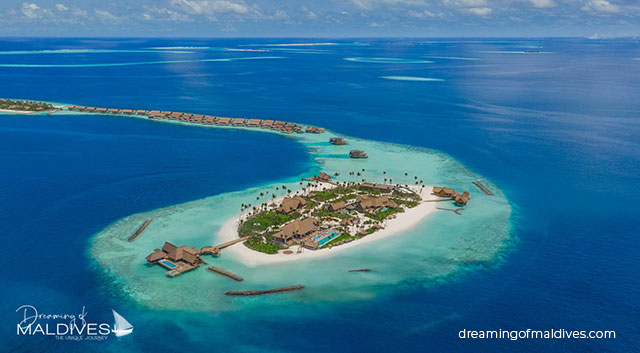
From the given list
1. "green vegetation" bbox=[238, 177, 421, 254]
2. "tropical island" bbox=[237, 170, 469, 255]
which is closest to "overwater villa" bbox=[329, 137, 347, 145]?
"tropical island" bbox=[237, 170, 469, 255]

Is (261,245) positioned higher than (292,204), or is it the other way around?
(292,204)

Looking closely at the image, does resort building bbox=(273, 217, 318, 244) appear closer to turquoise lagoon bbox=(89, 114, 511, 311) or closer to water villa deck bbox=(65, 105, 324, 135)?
turquoise lagoon bbox=(89, 114, 511, 311)

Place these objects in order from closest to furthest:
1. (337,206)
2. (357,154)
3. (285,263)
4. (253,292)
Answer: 1. (253,292)
2. (285,263)
3. (337,206)
4. (357,154)

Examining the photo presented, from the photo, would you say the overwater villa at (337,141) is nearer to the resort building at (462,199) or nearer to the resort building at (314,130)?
the resort building at (314,130)

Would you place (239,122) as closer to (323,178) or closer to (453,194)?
(323,178)

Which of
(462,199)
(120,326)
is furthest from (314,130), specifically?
(120,326)

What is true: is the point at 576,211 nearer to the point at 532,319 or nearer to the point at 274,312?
the point at 532,319
